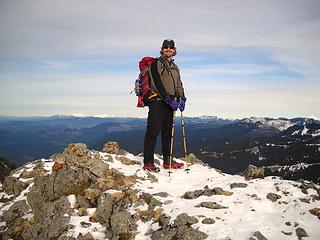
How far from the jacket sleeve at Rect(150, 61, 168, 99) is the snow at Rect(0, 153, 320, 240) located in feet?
11.9

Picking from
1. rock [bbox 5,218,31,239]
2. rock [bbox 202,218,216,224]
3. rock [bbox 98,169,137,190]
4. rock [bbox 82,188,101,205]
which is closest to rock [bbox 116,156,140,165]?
rock [bbox 98,169,137,190]

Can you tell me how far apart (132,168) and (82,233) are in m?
4.70

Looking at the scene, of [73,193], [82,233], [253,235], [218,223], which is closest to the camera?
[253,235]

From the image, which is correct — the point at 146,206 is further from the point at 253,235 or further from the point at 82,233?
the point at 253,235

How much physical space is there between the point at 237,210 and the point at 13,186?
32.6 feet

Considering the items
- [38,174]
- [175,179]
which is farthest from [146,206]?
[38,174]

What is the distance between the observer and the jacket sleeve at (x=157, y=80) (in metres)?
13.4

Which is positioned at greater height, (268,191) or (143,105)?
(143,105)

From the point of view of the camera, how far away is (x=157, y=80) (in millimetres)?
13383

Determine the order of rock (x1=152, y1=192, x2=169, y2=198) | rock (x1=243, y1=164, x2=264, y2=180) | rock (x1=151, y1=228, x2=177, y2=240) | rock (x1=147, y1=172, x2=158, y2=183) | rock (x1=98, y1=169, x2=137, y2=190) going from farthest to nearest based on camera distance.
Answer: rock (x1=147, y1=172, x2=158, y2=183), rock (x1=243, y1=164, x2=264, y2=180), rock (x1=98, y1=169, x2=137, y2=190), rock (x1=152, y1=192, x2=169, y2=198), rock (x1=151, y1=228, x2=177, y2=240)

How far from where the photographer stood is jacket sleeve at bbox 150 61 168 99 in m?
13.4

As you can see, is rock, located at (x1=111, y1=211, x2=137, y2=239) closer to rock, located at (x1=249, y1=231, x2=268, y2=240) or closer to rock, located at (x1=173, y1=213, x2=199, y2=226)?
rock, located at (x1=173, y1=213, x2=199, y2=226)

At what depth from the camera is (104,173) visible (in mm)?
13289

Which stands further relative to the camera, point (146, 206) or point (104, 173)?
point (104, 173)
